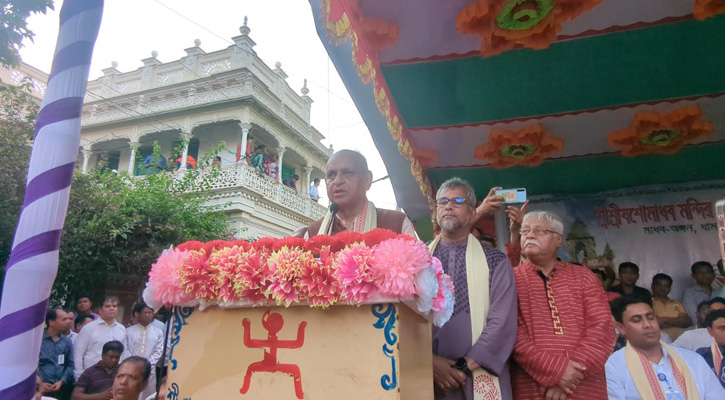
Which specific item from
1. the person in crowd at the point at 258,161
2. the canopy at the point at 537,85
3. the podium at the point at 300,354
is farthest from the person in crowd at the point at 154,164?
the podium at the point at 300,354

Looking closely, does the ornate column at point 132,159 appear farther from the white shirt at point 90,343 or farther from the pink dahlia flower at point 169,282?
the pink dahlia flower at point 169,282

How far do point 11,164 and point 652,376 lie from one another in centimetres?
788

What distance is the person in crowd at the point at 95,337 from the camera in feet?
18.4

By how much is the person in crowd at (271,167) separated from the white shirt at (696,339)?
13895 mm

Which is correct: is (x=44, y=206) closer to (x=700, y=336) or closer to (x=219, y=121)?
(x=700, y=336)

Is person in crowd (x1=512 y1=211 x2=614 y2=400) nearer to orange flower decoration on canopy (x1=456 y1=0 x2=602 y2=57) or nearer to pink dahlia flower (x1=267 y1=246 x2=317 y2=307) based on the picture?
orange flower decoration on canopy (x1=456 y1=0 x2=602 y2=57)

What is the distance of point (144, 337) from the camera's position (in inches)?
241

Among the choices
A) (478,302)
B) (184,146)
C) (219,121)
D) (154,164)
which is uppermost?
(219,121)

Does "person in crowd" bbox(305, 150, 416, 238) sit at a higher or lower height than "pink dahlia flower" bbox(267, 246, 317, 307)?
higher

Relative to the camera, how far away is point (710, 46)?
335cm

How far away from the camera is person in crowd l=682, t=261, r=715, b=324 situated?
5.19 metres

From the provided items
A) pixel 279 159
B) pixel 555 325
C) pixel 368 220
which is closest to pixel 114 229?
pixel 368 220

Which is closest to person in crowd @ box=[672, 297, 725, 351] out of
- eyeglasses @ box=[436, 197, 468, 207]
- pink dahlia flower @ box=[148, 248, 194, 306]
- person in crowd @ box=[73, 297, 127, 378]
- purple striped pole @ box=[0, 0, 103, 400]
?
eyeglasses @ box=[436, 197, 468, 207]

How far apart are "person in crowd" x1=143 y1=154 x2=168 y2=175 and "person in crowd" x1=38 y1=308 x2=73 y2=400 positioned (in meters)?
9.18
